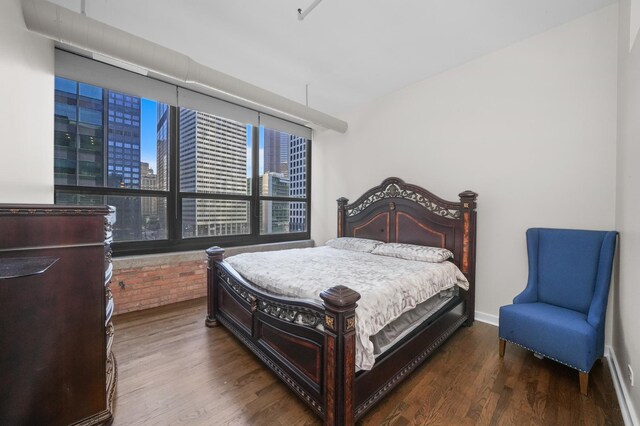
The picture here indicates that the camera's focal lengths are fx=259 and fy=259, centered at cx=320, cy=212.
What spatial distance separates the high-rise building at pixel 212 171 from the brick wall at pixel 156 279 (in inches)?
19.2

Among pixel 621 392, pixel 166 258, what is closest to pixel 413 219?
pixel 621 392

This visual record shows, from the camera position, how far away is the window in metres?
3.00

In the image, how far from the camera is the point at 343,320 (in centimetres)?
138

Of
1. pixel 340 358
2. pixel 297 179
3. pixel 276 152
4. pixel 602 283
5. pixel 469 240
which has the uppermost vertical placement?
pixel 276 152

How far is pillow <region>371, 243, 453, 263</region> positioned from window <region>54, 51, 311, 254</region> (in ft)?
7.69

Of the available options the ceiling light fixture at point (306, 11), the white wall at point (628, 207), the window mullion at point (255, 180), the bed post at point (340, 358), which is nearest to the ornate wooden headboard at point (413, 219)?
the white wall at point (628, 207)

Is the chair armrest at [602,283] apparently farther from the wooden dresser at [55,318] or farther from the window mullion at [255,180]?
the window mullion at [255,180]

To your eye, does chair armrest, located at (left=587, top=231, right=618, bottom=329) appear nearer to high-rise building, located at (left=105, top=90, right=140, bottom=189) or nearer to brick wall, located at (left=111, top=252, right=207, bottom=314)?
brick wall, located at (left=111, top=252, right=207, bottom=314)

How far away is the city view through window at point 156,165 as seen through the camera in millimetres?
3035

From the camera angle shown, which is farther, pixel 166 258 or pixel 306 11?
pixel 166 258

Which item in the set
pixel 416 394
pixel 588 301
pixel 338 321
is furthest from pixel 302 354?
pixel 588 301

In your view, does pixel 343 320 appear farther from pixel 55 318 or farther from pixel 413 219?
pixel 413 219

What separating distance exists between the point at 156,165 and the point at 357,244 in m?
2.97

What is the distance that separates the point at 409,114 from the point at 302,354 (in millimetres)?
3256
